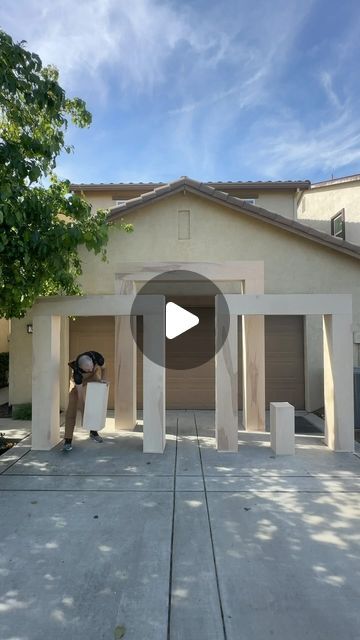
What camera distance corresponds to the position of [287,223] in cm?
890

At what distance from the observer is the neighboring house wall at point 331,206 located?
12172mm

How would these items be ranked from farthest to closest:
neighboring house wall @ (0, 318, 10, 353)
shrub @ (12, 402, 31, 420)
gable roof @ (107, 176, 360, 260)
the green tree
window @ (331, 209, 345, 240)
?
neighboring house wall @ (0, 318, 10, 353), window @ (331, 209, 345, 240), gable roof @ (107, 176, 360, 260), shrub @ (12, 402, 31, 420), the green tree

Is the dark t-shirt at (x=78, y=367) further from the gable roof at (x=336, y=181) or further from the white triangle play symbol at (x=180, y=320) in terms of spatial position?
the gable roof at (x=336, y=181)

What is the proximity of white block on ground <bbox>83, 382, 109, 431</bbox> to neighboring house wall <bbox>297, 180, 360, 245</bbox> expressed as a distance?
9.38 metres

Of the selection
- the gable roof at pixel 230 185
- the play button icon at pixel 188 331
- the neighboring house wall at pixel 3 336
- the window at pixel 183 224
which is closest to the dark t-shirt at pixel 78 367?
the play button icon at pixel 188 331

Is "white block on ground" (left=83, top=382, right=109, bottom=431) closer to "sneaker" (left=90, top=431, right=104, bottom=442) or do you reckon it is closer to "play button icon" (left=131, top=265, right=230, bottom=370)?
"sneaker" (left=90, top=431, right=104, bottom=442)

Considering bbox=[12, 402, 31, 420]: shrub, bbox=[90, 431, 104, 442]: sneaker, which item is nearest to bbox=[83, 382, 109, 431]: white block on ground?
bbox=[90, 431, 104, 442]: sneaker

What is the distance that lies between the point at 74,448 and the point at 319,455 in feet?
12.9

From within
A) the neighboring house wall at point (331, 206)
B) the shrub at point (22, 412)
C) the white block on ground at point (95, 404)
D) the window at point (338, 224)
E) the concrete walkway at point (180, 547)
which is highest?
the neighboring house wall at point (331, 206)

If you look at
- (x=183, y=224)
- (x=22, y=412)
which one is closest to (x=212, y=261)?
(x=183, y=224)

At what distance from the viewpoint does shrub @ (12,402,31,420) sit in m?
8.58

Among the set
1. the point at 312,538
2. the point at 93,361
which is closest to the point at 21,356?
the point at 93,361

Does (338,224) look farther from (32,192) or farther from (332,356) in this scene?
(32,192)

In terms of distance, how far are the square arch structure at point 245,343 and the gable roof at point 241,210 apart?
169 centimetres
